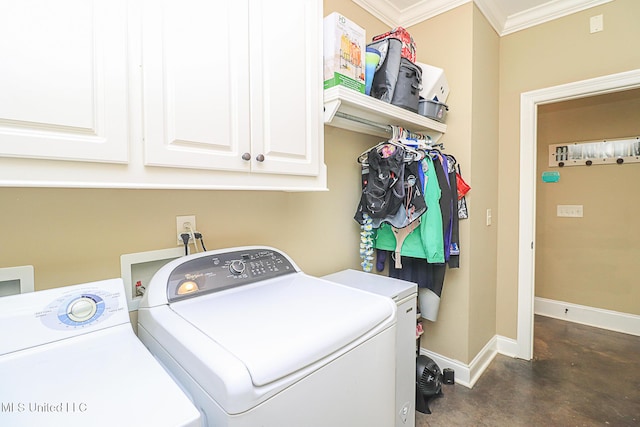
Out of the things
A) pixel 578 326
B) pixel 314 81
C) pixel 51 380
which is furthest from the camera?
pixel 578 326

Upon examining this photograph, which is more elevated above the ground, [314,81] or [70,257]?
[314,81]

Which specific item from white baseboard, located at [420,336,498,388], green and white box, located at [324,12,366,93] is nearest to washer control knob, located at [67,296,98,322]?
green and white box, located at [324,12,366,93]

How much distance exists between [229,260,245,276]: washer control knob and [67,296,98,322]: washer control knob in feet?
1.45

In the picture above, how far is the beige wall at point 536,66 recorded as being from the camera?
82.4 inches

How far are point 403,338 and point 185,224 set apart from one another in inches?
47.9

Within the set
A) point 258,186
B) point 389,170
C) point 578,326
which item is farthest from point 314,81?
point 578,326

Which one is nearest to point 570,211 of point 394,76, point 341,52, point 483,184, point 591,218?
point 591,218

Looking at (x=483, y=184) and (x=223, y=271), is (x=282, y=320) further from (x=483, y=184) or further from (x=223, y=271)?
(x=483, y=184)

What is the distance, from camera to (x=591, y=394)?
6.79 feet

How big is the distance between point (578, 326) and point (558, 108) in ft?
7.64

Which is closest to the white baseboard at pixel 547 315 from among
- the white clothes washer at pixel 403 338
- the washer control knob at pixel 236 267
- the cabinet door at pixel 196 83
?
the white clothes washer at pixel 403 338

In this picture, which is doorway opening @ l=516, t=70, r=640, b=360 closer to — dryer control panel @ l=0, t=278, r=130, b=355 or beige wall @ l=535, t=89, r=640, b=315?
beige wall @ l=535, t=89, r=640, b=315

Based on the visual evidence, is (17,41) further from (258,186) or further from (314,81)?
(314,81)

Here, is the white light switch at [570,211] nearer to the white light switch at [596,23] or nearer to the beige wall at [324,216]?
the beige wall at [324,216]
